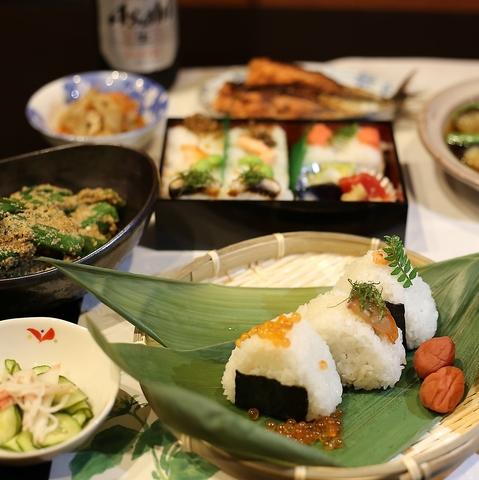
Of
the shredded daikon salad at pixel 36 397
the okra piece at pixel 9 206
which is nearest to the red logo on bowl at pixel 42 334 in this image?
the shredded daikon salad at pixel 36 397

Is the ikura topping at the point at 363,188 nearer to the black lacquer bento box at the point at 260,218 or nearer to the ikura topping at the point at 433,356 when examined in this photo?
the black lacquer bento box at the point at 260,218

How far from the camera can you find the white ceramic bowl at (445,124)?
7.24 feet

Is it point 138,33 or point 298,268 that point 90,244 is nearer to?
point 298,268

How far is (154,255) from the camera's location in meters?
2.14

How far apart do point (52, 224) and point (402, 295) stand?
2.95 feet

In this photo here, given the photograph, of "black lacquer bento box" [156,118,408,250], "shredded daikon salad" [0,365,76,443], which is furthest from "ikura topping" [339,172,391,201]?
"shredded daikon salad" [0,365,76,443]

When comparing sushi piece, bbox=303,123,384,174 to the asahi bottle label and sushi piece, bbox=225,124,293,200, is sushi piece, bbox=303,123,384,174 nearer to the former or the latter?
sushi piece, bbox=225,124,293,200

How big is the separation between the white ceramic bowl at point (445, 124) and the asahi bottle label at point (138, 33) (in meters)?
1.04

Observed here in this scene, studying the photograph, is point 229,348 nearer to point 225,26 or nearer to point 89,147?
Result: point 89,147

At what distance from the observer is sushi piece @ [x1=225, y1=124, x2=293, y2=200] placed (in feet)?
7.07

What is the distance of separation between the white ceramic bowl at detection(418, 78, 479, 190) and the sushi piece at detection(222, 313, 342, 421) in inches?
37.5

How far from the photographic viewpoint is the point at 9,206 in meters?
1.82

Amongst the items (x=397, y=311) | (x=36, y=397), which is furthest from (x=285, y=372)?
(x=36, y=397)

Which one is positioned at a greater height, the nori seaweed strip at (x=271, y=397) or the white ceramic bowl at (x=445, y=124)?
the white ceramic bowl at (x=445, y=124)
